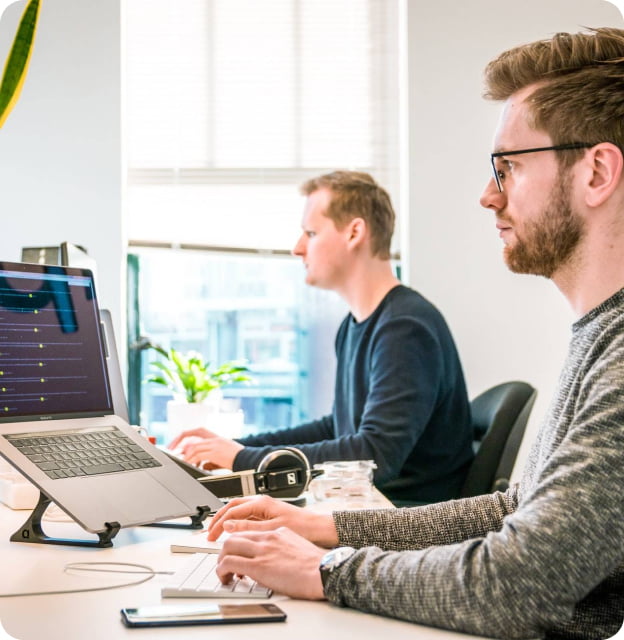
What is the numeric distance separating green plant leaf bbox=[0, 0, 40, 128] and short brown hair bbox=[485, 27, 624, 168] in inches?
31.1

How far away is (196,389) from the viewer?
3242 mm

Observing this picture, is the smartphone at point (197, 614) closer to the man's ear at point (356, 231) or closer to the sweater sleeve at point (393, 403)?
the sweater sleeve at point (393, 403)

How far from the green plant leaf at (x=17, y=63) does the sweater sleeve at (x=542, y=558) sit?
0.98 meters

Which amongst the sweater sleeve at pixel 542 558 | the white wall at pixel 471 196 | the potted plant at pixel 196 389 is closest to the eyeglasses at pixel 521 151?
the sweater sleeve at pixel 542 558

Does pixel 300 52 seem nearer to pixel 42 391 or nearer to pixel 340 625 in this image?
pixel 42 391

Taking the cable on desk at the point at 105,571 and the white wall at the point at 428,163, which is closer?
the cable on desk at the point at 105,571

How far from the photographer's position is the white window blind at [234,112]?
11.2 feet

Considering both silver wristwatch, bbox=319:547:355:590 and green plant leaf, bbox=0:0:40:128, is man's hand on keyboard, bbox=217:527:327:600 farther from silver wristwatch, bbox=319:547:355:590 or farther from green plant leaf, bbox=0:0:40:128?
green plant leaf, bbox=0:0:40:128

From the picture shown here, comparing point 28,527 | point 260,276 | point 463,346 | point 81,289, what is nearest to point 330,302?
→ point 260,276

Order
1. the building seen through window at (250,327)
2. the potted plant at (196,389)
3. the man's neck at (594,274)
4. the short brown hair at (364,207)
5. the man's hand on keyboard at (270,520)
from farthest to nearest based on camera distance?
the building seen through window at (250,327) < the potted plant at (196,389) < the short brown hair at (364,207) < the man's hand on keyboard at (270,520) < the man's neck at (594,274)

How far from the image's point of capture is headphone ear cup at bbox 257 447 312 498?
1.66 meters

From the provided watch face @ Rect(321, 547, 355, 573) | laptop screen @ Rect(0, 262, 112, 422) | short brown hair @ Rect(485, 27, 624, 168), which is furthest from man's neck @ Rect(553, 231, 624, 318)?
laptop screen @ Rect(0, 262, 112, 422)

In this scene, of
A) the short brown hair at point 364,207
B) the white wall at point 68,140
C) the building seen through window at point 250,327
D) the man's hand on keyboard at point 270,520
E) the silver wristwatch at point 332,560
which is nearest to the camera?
the silver wristwatch at point 332,560

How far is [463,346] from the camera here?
10.5 ft
